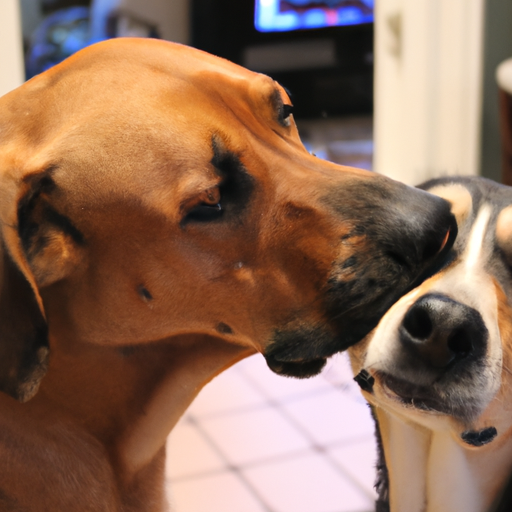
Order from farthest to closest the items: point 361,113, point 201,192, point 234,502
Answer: point 361,113 → point 234,502 → point 201,192

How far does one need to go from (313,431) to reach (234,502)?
0.37m

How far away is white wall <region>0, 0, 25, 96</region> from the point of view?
1.56 meters

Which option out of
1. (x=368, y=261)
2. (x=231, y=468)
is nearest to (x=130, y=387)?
(x=368, y=261)

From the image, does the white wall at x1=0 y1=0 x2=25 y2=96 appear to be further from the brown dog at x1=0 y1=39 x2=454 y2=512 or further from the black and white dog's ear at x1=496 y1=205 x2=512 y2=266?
the black and white dog's ear at x1=496 y1=205 x2=512 y2=266

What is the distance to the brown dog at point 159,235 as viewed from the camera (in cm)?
77

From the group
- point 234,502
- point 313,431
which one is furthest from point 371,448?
point 234,502

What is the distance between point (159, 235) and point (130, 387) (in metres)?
0.27

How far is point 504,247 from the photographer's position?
1.07 m

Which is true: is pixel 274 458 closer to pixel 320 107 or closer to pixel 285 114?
pixel 285 114

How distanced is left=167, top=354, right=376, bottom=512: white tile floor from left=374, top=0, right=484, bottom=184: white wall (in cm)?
81

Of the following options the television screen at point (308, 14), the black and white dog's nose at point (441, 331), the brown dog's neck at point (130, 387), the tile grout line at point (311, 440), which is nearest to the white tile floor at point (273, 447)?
the tile grout line at point (311, 440)

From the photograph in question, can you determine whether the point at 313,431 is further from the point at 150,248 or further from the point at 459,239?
the point at 150,248

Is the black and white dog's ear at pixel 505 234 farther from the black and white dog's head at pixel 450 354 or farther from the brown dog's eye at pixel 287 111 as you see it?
the brown dog's eye at pixel 287 111

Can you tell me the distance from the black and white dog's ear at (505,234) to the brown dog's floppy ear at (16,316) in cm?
75
